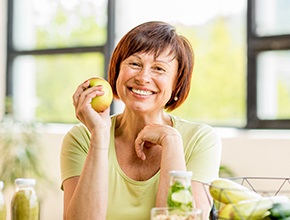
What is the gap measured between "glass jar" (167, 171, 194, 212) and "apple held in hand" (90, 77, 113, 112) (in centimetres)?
56

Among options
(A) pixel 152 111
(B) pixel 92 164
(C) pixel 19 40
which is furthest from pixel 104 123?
(C) pixel 19 40

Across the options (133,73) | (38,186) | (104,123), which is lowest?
(38,186)

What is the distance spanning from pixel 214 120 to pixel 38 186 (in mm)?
1219

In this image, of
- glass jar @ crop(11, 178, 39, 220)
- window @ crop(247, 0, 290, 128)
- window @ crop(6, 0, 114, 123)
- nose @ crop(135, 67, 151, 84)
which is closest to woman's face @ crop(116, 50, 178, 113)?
nose @ crop(135, 67, 151, 84)

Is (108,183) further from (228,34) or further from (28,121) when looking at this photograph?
(28,121)

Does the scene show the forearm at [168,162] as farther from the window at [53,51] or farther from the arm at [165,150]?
the window at [53,51]

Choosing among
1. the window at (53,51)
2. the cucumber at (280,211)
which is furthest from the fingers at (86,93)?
the window at (53,51)

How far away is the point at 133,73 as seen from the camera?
192 centimetres

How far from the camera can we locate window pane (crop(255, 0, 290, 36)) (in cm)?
354

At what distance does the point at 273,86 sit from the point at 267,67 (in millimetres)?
113

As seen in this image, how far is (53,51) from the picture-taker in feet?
14.4

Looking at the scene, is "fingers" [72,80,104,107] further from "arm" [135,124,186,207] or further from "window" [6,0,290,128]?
"window" [6,0,290,128]

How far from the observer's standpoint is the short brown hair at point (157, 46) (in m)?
1.92

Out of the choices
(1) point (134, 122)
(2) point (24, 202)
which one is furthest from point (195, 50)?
(2) point (24, 202)
